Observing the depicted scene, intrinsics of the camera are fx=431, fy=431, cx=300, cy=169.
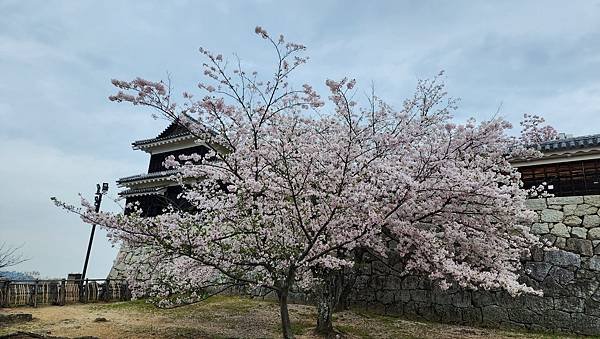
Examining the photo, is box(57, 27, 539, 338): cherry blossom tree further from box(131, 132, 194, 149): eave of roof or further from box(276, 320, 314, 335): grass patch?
box(131, 132, 194, 149): eave of roof

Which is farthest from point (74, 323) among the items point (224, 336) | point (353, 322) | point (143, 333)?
point (353, 322)

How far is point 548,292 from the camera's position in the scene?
30.6 ft

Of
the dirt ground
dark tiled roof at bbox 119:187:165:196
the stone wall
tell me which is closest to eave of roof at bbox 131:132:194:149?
dark tiled roof at bbox 119:187:165:196

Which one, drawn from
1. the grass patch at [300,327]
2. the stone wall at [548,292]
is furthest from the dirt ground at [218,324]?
the stone wall at [548,292]

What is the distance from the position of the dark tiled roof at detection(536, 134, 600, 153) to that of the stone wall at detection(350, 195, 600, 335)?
118 centimetres

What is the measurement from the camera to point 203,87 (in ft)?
23.1

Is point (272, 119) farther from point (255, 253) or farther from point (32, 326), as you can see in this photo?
point (32, 326)

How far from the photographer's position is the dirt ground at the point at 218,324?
8609 mm

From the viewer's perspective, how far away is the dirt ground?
339 inches

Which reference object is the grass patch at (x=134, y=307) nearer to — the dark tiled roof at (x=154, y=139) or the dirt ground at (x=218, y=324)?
the dirt ground at (x=218, y=324)

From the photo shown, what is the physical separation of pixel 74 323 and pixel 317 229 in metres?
6.76

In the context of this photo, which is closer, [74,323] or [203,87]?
[203,87]

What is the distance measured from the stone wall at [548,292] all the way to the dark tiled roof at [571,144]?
1182 mm

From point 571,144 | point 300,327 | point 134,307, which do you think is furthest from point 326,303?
point 571,144
